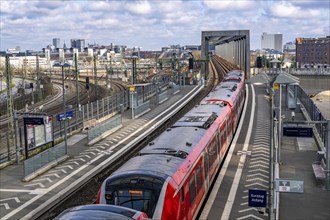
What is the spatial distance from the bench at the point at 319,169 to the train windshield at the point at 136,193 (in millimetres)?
10730

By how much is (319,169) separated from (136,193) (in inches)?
493

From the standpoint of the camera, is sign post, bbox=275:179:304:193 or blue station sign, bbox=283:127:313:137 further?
blue station sign, bbox=283:127:313:137

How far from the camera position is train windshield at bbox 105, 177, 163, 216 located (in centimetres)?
1115

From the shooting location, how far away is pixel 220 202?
1691 centimetres

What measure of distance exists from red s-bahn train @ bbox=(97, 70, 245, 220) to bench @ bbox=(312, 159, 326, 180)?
4.66 m

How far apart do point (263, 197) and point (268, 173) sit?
28.8 ft

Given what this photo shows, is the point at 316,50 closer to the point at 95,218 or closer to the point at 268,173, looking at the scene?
the point at 268,173

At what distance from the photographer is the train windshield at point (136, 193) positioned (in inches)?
439

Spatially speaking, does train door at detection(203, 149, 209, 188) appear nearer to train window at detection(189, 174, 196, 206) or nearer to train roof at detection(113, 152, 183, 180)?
train window at detection(189, 174, 196, 206)

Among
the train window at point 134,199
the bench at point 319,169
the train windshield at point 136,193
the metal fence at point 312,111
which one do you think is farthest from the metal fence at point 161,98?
the train window at point 134,199

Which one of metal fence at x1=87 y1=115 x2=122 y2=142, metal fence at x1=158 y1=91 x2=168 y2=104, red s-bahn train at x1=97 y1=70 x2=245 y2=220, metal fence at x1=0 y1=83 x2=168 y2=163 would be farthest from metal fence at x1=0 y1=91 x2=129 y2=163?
red s-bahn train at x1=97 y1=70 x2=245 y2=220

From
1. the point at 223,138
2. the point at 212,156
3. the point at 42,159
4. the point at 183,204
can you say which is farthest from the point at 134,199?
the point at 42,159

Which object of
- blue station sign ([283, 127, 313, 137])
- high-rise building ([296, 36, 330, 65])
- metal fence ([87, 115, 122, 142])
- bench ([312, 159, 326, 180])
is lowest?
bench ([312, 159, 326, 180])

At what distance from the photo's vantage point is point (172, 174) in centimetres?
1205
